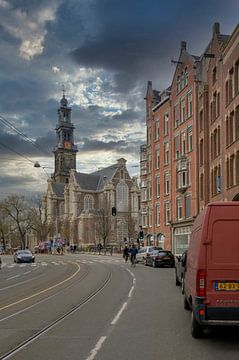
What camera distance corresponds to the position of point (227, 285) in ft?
28.8

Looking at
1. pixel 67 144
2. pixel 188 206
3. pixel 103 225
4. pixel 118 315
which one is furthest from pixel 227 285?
pixel 67 144

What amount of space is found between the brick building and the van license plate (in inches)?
972

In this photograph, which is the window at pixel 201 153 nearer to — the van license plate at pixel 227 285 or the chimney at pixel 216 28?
the chimney at pixel 216 28

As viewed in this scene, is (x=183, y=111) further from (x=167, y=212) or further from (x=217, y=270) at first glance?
(x=217, y=270)

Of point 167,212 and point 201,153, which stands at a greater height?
point 201,153

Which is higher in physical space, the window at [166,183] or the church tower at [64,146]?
the church tower at [64,146]

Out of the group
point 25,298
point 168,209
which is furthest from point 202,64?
point 25,298

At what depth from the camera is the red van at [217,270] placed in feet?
28.5

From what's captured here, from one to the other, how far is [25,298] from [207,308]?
9.30 m

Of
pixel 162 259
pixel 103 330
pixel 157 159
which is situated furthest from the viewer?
pixel 157 159

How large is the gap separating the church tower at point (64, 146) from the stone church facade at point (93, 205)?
1.18ft

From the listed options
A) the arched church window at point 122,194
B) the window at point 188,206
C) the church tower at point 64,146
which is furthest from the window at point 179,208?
the church tower at point 64,146

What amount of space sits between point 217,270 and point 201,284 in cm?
36

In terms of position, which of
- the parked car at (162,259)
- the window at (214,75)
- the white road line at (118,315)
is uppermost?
the window at (214,75)
